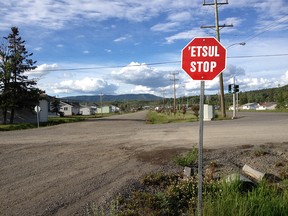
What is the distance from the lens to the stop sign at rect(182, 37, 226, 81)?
469cm

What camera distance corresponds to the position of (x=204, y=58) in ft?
15.5

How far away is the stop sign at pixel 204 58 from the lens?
4.69m

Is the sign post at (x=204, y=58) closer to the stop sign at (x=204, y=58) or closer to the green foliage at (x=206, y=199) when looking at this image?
the stop sign at (x=204, y=58)

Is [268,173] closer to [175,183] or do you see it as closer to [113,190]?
[175,183]

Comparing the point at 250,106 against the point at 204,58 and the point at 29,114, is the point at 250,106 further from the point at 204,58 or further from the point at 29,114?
the point at 204,58

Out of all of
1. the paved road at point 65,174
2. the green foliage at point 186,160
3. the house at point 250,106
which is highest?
the house at point 250,106

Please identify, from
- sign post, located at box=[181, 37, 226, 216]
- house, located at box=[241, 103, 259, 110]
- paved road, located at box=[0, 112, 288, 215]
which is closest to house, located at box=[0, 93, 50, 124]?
paved road, located at box=[0, 112, 288, 215]

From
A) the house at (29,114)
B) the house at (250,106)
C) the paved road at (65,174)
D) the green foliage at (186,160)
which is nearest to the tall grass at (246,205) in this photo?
the paved road at (65,174)

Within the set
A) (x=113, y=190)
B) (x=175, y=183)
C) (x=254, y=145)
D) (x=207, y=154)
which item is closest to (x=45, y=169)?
(x=113, y=190)

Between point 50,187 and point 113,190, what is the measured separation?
4.87ft

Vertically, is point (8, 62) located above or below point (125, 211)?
above

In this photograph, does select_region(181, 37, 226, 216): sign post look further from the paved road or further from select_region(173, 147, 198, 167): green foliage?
select_region(173, 147, 198, 167): green foliage

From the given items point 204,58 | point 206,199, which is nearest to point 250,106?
point 206,199

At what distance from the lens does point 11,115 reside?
137 ft
